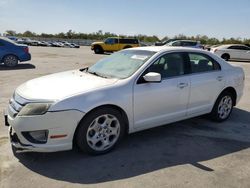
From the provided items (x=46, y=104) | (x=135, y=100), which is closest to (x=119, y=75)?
(x=135, y=100)

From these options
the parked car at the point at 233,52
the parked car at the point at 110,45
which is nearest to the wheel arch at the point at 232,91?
the parked car at the point at 233,52

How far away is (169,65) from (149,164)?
1754 millimetres

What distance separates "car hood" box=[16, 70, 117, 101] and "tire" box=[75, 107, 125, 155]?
378mm

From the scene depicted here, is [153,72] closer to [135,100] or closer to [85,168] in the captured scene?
[135,100]

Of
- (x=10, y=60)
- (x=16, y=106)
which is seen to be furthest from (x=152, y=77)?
(x=10, y=60)

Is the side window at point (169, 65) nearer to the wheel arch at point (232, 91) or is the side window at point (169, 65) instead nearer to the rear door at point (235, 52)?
the wheel arch at point (232, 91)

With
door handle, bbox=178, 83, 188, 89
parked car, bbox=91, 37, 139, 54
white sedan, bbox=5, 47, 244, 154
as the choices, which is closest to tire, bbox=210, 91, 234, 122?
white sedan, bbox=5, 47, 244, 154

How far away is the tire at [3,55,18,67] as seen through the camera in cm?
1370

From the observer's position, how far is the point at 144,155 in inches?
165

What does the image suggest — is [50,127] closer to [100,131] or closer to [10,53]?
[100,131]

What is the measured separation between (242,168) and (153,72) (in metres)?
1.85

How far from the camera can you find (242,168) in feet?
12.8

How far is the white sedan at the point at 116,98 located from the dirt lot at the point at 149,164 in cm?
25

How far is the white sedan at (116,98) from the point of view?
3705 mm
